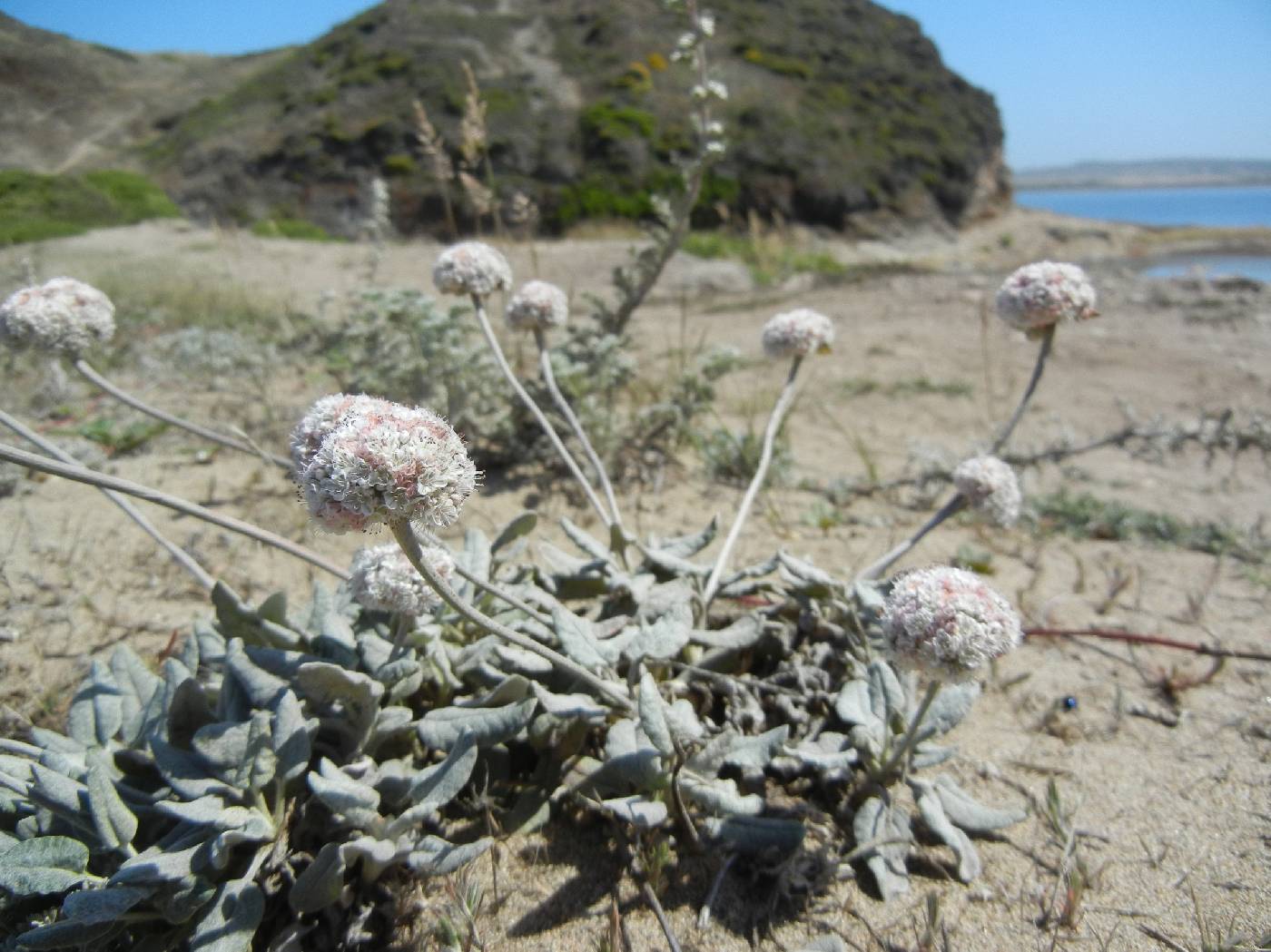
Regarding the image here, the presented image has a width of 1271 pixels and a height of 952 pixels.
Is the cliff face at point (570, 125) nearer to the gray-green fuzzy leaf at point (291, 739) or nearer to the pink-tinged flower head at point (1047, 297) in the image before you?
the pink-tinged flower head at point (1047, 297)

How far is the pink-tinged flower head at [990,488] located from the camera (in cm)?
254

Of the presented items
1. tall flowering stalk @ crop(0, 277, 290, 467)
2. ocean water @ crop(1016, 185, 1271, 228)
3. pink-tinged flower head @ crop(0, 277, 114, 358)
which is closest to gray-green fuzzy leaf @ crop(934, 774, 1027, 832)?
tall flowering stalk @ crop(0, 277, 290, 467)

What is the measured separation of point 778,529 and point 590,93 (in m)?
24.8

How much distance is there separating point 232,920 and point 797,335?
251cm

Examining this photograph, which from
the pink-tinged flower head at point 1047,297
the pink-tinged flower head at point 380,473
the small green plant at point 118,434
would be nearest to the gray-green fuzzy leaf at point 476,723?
the pink-tinged flower head at point 380,473

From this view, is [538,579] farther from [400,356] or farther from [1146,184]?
[1146,184]

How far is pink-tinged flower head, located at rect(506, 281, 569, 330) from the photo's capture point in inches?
122

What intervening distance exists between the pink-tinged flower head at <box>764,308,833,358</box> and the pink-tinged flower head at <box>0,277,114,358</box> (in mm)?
2335

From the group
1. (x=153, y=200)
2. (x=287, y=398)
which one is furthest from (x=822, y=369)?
(x=153, y=200)

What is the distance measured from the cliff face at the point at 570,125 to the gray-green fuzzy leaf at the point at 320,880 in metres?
19.3

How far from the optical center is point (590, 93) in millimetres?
25250

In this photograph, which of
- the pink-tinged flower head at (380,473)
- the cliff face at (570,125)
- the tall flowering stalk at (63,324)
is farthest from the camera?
the cliff face at (570,125)

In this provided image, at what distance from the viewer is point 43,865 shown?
68.1 inches

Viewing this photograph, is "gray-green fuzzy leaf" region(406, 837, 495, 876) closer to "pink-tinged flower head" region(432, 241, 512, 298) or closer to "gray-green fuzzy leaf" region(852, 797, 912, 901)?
"gray-green fuzzy leaf" region(852, 797, 912, 901)
